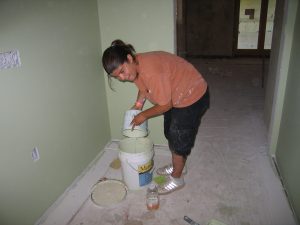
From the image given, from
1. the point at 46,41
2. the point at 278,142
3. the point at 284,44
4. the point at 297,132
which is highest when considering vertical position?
the point at 46,41

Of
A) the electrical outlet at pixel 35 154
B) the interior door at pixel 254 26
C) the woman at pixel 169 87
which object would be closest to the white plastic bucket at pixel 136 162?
the woman at pixel 169 87

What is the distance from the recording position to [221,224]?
1.61m

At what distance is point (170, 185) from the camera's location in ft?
6.36

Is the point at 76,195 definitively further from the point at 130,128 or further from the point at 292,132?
the point at 292,132

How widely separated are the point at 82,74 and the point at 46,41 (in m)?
0.47

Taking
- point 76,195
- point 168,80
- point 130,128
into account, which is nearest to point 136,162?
point 130,128

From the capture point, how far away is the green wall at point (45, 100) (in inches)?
54.9

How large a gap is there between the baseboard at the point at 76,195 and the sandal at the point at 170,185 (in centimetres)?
53

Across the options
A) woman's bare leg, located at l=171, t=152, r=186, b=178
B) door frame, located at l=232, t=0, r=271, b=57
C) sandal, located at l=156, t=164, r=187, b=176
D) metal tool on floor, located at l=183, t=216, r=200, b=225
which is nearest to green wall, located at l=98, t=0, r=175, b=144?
woman's bare leg, located at l=171, t=152, r=186, b=178

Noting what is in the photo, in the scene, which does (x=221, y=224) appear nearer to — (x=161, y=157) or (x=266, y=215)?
(x=266, y=215)

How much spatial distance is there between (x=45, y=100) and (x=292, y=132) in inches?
63.4

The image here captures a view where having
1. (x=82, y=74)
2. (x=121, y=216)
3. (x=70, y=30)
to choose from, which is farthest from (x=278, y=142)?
(x=70, y=30)

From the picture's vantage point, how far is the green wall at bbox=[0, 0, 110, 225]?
139 centimetres

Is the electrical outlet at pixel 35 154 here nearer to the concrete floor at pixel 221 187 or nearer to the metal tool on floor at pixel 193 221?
the concrete floor at pixel 221 187
